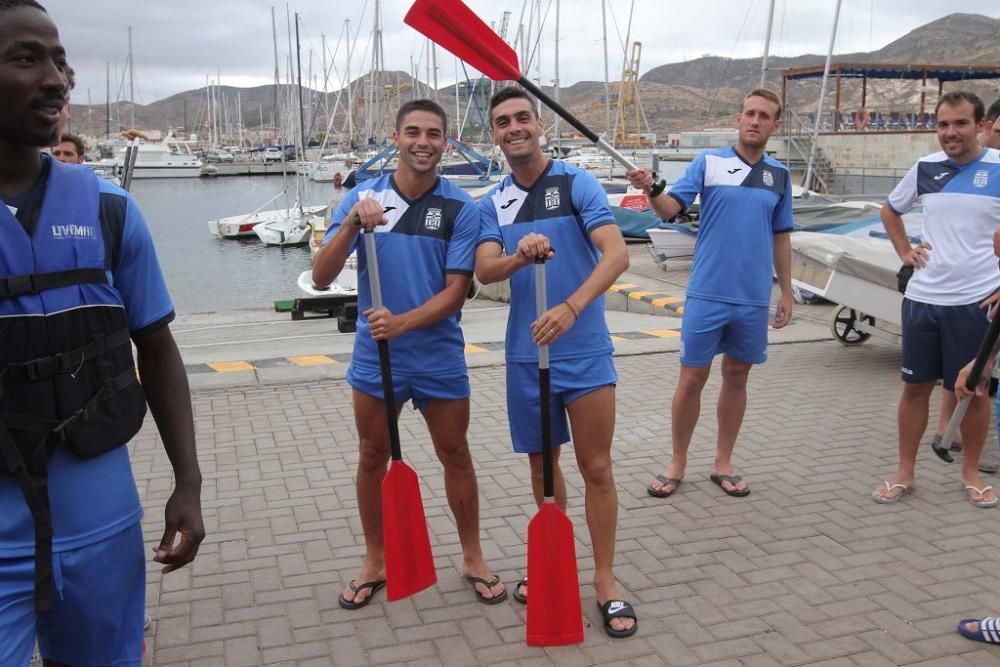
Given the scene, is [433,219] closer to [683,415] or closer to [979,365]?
[683,415]

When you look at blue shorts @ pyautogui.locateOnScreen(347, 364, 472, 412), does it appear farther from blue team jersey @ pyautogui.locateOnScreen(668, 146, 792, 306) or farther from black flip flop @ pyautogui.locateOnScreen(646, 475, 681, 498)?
blue team jersey @ pyautogui.locateOnScreen(668, 146, 792, 306)

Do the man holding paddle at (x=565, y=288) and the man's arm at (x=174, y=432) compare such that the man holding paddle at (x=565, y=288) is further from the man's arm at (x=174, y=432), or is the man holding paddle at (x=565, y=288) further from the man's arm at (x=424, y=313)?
the man's arm at (x=174, y=432)

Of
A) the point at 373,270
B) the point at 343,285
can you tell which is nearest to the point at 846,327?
the point at 373,270

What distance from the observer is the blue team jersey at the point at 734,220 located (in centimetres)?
529

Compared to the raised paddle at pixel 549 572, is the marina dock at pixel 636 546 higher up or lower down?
lower down

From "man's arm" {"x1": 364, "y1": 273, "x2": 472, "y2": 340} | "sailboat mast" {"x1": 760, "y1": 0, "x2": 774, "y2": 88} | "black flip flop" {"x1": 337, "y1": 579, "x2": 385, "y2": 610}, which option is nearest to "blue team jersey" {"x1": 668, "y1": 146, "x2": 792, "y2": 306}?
"man's arm" {"x1": 364, "y1": 273, "x2": 472, "y2": 340}

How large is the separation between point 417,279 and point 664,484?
7.37ft

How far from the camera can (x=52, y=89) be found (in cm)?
210

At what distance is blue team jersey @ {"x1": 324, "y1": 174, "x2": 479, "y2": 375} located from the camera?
156 inches

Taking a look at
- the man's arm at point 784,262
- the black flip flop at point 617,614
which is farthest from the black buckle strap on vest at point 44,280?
the man's arm at point 784,262

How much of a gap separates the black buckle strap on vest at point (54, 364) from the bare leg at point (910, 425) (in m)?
4.47

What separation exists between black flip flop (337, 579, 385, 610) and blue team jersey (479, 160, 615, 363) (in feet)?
3.94

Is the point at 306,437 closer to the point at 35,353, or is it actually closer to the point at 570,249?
the point at 570,249

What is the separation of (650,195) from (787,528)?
188 cm
